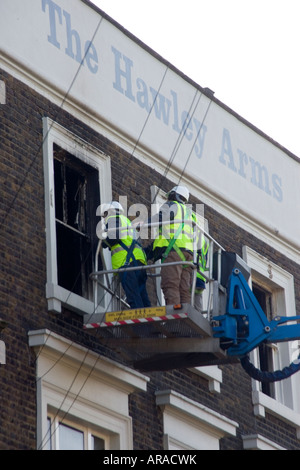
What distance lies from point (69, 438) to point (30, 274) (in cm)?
193

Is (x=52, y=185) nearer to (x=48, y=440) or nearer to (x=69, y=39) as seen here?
(x=69, y=39)

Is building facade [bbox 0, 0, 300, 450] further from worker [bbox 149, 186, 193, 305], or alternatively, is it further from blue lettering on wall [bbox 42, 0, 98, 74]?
worker [bbox 149, 186, 193, 305]

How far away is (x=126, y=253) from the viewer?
18172mm

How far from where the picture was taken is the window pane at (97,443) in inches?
714

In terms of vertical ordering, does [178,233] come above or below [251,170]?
below

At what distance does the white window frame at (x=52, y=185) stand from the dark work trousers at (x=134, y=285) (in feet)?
1.88

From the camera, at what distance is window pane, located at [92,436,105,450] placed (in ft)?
59.5

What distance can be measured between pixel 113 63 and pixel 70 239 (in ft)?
9.07

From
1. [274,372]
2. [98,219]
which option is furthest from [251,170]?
[274,372]

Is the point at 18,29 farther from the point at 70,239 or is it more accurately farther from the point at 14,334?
the point at 14,334

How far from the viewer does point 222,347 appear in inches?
720

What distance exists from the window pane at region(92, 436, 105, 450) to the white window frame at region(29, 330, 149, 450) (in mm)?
74

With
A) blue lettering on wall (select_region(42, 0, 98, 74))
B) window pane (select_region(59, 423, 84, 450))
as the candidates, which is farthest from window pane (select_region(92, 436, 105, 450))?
blue lettering on wall (select_region(42, 0, 98, 74))
